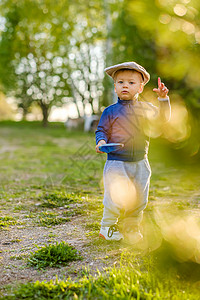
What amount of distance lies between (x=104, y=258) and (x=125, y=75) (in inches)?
66.9

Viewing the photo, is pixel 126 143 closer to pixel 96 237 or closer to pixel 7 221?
pixel 96 237

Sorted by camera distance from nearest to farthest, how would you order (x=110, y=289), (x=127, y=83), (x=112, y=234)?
1. (x=110, y=289)
2. (x=127, y=83)
3. (x=112, y=234)

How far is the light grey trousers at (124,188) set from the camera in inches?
126

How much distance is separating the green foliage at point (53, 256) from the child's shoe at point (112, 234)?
1.40 ft

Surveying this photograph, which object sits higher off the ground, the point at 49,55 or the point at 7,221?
the point at 49,55

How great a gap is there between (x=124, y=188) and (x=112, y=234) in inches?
19.8

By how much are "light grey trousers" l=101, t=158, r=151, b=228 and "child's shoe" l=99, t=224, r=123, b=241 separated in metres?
0.05

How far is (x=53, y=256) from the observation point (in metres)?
2.93

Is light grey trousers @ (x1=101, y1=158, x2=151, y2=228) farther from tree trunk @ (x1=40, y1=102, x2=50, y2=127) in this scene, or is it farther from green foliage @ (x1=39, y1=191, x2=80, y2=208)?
tree trunk @ (x1=40, y1=102, x2=50, y2=127)

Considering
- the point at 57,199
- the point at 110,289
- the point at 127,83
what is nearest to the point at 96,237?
the point at 110,289

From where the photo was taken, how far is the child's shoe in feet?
10.9

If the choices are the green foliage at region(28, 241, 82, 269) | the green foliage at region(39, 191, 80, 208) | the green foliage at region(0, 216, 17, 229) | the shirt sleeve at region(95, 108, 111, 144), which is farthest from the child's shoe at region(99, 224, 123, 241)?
the green foliage at region(39, 191, 80, 208)

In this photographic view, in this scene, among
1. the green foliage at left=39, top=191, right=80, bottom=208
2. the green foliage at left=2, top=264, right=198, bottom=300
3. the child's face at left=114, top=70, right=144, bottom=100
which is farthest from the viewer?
the green foliage at left=39, top=191, right=80, bottom=208

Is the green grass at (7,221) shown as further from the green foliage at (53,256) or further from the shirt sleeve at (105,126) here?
the shirt sleeve at (105,126)
